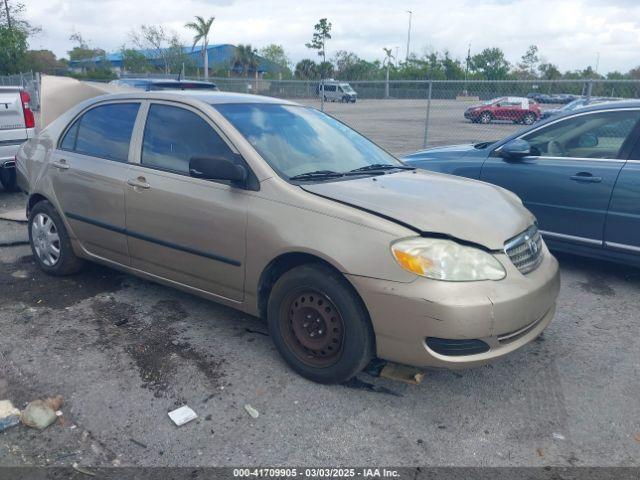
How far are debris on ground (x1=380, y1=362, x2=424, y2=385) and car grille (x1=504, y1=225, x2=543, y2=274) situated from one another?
0.86 metres

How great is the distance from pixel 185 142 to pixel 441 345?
218cm

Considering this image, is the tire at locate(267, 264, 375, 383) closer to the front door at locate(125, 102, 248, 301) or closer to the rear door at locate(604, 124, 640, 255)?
the front door at locate(125, 102, 248, 301)

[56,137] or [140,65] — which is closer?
[56,137]

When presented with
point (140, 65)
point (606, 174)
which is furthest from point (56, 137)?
point (140, 65)

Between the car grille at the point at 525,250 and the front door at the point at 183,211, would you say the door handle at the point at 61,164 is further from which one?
the car grille at the point at 525,250

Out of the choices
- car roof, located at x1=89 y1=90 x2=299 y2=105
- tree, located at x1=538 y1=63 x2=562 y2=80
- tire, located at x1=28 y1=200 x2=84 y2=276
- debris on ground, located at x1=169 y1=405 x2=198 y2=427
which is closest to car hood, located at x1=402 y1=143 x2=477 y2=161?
car roof, located at x1=89 y1=90 x2=299 y2=105

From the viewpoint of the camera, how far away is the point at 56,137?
15.6ft

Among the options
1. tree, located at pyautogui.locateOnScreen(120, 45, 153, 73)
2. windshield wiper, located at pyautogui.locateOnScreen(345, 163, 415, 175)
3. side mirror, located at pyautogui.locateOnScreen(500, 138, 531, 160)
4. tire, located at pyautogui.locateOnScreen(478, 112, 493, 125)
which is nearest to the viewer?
windshield wiper, located at pyautogui.locateOnScreen(345, 163, 415, 175)

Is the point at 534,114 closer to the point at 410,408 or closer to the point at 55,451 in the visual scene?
the point at 410,408

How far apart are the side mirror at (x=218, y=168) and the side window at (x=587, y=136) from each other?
331cm

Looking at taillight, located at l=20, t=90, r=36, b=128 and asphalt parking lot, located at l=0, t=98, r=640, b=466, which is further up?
taillight, located at l=20, t=90, r=36, b=128

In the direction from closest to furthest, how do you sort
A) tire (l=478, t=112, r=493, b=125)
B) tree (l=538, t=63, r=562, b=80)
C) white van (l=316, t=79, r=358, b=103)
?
tire (l=478, t=112, r=493, b=125), white van (l=316, t=79, r=358, b=103), tree (l=538, t=63, r=562, b=80)

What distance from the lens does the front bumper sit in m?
2.79

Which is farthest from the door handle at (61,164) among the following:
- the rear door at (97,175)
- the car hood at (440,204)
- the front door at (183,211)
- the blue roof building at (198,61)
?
the blue roof building at (198,61)
